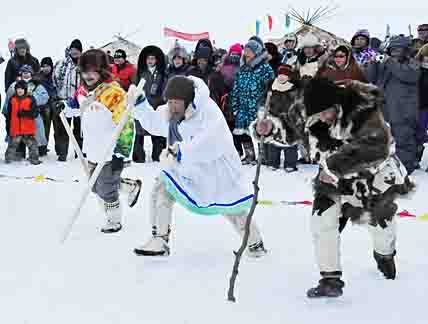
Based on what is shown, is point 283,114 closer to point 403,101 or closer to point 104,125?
point 104,125

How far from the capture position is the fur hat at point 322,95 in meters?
3.68

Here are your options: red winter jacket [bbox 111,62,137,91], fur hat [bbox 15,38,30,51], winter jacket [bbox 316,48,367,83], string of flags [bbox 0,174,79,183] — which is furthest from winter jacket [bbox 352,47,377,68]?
fur hat [bbox 15,38,30,51]

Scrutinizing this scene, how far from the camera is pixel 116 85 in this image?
5.22m

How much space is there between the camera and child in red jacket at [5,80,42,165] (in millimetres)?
9211

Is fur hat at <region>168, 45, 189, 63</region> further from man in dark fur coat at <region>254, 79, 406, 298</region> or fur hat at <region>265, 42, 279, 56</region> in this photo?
man in dark fur coat at <region>254, 79, 406, 298</region>

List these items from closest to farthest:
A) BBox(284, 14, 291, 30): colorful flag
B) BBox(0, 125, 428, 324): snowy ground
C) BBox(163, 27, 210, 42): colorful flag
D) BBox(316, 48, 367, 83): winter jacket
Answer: BBox(0, 125, 428, 324): snowy ground → BBox(316, 48, 367, 83): winter jacket → BBox(284, 14, 291, 30): colorful flag → BBox(163, 27, 210, 42): colorful flag

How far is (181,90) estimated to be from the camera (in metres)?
4.41

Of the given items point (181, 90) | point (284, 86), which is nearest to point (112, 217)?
point (181, 90)

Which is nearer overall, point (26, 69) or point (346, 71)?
point (346, 71)

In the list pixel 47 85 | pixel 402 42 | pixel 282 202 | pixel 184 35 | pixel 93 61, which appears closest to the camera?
pixel 93 61

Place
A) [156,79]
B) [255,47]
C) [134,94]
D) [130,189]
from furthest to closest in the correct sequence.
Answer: [156,79]
[255,47]
[130,189]
[134,94]

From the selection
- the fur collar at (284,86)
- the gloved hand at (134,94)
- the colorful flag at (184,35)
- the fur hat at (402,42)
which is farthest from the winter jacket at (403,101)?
the colorful flag at (184,35)

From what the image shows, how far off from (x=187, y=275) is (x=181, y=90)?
1.22 meters

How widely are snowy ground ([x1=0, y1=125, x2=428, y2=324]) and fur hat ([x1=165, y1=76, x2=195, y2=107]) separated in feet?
3.75
